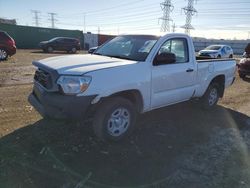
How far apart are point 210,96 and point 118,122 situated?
10.8ft

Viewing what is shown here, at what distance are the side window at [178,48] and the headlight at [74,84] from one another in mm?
1920

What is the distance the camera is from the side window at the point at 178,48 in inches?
205

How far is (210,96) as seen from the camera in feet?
22.2

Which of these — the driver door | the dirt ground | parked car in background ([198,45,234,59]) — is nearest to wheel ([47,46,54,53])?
parked car in background ([198,45,234,59])

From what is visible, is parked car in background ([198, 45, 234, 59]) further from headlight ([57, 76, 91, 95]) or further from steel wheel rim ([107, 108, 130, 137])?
headlight ([57, 76, 91, 95])

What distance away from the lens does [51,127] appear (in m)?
4.86

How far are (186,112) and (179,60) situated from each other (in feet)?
5.37

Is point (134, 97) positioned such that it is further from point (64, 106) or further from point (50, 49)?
point (50, 49)

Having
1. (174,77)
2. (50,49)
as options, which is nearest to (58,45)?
(50,49)

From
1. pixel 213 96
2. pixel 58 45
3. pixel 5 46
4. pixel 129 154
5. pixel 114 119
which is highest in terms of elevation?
pixel 5 46

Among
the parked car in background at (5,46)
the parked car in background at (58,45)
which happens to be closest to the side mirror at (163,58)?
the parked car in background at (5,46)

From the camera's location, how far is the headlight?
379 centimetres

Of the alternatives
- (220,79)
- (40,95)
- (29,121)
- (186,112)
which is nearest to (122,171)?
(40,95)

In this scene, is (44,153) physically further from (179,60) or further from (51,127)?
(179,60)
